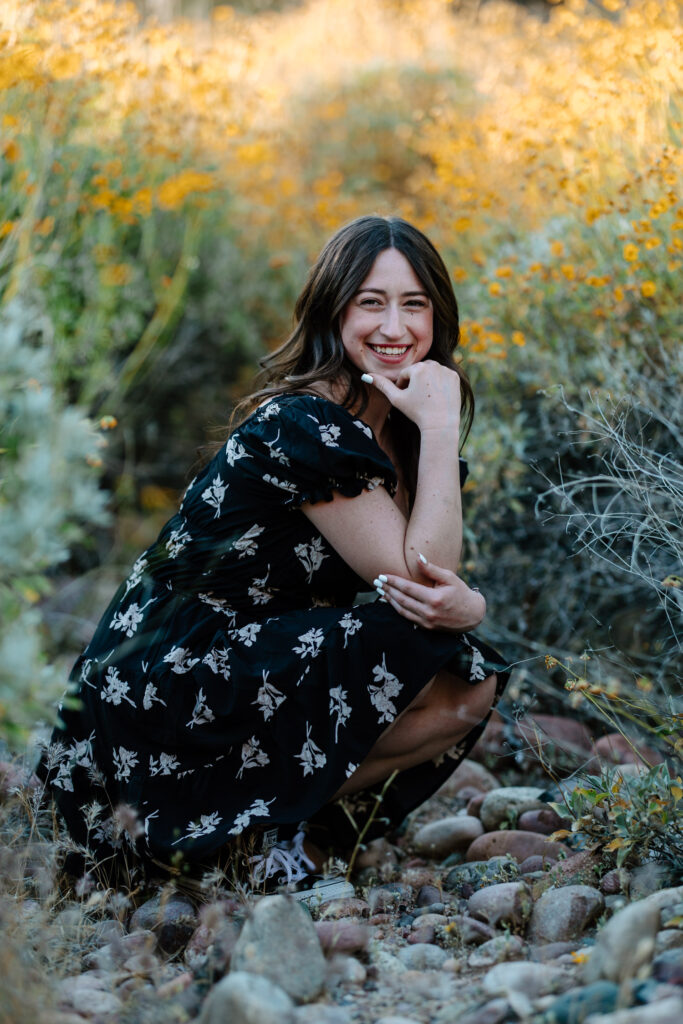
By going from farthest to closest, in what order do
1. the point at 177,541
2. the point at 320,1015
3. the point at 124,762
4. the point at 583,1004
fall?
the point at 177,541, the point at 124,762, the point at 320,1015, the point at 583,1004

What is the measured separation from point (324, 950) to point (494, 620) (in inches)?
60.5

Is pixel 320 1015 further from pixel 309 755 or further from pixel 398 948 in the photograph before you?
pixel 309 755

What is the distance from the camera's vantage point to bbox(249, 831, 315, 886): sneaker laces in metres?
2.12

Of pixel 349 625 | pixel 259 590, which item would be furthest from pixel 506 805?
pixel 259 590

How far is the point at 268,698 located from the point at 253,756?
0.14 metres

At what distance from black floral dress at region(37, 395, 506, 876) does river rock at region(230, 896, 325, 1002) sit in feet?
1.35

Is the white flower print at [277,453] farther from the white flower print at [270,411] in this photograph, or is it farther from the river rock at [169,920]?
the river rock at [169,920]

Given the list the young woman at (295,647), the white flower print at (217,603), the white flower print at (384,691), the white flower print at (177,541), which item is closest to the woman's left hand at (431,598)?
the young woman at (295,647)

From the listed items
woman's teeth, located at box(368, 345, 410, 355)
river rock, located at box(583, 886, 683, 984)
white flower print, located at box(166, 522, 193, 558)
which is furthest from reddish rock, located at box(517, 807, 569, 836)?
woman's teeth, located at box(368, 345, 410, 355)

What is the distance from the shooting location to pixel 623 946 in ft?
4.73

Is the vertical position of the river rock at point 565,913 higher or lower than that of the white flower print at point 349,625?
lower

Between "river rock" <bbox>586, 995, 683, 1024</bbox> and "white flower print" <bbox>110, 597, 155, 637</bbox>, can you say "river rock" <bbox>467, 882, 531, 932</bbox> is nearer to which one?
"river rock" <bbox>586, 995, 683, 1024</bbox>

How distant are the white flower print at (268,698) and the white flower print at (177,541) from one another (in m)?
0.38

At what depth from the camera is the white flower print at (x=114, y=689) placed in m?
2.21
